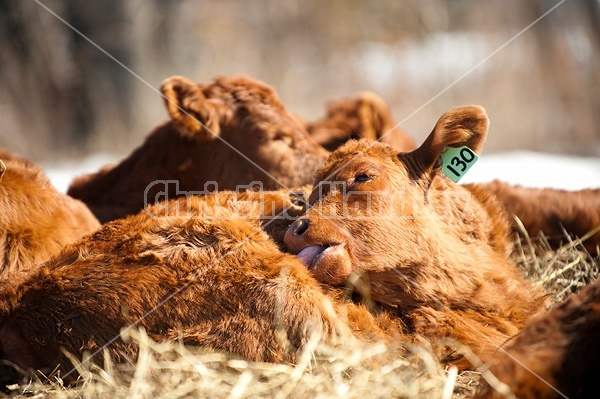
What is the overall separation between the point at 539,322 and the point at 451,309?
2.32ft

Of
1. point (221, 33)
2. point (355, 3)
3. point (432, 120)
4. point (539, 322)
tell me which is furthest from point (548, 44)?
point (539, 322)

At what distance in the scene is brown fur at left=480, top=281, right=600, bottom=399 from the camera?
8.42 feet

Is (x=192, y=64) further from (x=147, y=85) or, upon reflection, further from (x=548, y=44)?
(x=548, y=44)

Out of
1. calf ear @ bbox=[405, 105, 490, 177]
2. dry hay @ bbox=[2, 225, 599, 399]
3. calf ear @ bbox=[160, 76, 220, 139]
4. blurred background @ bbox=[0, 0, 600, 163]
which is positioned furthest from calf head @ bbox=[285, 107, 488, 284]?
blurred background @ bbox=[0, 0, 600, 163]

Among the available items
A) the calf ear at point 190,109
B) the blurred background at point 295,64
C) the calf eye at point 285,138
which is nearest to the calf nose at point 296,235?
the calf eye at point 285,138

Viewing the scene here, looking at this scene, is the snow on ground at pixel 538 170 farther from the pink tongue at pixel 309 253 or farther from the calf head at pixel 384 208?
the pink tongue at pixel 309 253

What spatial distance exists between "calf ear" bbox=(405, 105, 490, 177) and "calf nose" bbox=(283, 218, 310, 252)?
674 millimetres

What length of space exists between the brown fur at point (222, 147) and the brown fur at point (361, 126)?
0.57 metres

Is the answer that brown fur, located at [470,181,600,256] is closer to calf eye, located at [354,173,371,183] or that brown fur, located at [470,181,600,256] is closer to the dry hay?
calf eye, located at [354,173,371,183]

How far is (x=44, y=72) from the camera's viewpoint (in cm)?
1264

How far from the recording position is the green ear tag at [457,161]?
12.5 ft

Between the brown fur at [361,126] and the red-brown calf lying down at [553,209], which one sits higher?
the brown fur at [361,126]

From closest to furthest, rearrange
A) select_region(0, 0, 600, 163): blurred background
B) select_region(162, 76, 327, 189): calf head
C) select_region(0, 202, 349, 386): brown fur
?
select_region(0, 202, 349, 386): brown fur → select_region(162, 76, 327, 189): calf head → select_region(0, 0, 600, 163): blurred background

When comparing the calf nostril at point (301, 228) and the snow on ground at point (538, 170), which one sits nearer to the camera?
the calf nostril at point (301, 228)
